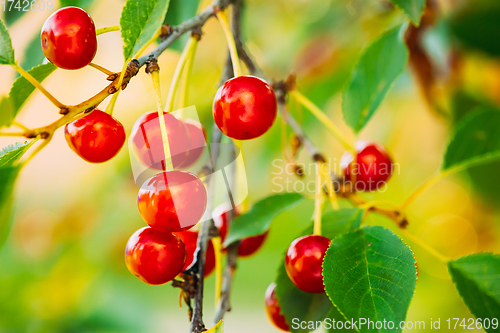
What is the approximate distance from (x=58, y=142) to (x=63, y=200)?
48 cm

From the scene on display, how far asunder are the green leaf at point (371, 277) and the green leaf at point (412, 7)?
42 centimetres

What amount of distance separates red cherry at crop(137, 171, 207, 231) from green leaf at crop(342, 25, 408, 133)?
617mm

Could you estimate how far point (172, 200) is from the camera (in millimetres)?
513

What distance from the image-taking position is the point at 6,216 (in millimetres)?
608

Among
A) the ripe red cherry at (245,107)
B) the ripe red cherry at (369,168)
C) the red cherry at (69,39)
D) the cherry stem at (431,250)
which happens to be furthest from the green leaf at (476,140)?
the red cherry at (69,39)

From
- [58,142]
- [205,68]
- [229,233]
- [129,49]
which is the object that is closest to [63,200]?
[58,142]

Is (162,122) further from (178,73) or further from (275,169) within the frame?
(275,169)

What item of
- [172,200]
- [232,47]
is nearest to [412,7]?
[232,47]

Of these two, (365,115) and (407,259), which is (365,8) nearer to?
(365,115)

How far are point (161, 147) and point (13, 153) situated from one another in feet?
0.68

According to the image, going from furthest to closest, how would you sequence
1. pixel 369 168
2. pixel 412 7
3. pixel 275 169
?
pixel 275 169, pixel 369 168, pixel 412 7

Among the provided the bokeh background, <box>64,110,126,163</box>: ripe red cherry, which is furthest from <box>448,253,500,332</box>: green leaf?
the bokeh background

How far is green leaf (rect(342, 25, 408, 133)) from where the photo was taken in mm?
976

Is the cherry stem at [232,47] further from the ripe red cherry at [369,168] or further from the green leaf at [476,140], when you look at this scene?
the green leaf at [476,140]
